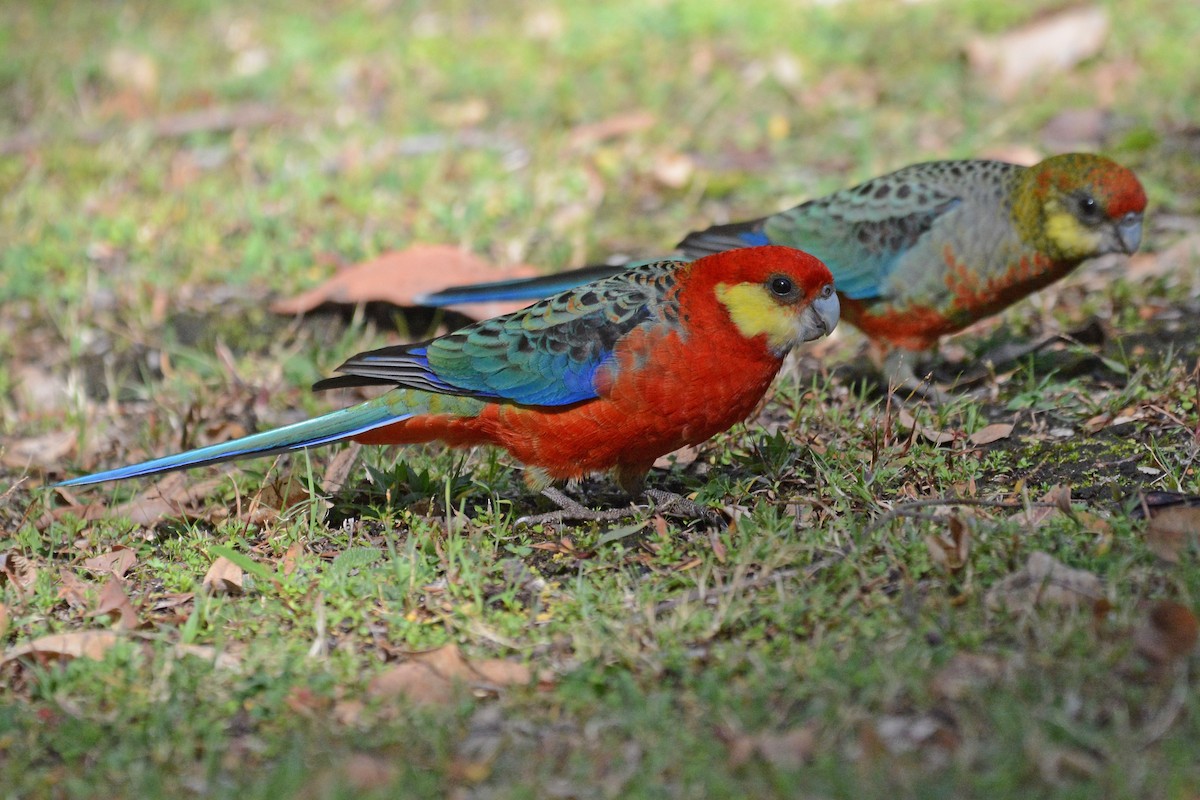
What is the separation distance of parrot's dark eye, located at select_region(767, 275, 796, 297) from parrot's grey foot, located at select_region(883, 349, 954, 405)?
1119 millimetres

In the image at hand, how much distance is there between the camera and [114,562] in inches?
161

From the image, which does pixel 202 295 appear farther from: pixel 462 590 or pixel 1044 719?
pixel 1044 719

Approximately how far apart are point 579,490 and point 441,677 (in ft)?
4.45

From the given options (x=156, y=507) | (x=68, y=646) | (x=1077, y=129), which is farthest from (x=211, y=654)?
(x=1077, y=129)

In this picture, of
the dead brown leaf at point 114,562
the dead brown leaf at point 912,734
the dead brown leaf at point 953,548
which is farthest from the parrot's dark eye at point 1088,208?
the dead brown leaf at point 114,562

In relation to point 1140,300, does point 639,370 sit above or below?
above

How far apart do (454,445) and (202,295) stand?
267cm

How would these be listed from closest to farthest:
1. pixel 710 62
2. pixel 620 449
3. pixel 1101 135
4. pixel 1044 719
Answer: pixel 1044 719, pixel 620 449, pixel 1101 135, pixel 710 62

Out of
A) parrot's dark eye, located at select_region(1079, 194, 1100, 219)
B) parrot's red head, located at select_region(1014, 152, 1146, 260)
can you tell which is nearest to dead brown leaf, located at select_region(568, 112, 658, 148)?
parrot's red head, located at select_region(1014, 152, 1146, 260)

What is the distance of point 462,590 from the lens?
371 cm

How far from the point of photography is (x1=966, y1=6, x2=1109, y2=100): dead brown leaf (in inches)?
320

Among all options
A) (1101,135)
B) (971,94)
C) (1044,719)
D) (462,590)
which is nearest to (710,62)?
(971,94)

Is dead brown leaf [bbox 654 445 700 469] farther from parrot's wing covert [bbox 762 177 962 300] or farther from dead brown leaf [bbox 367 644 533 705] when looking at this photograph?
dead brown leaf [bbox 367 644 533 705]

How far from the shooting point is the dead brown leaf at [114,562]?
13.3ft
